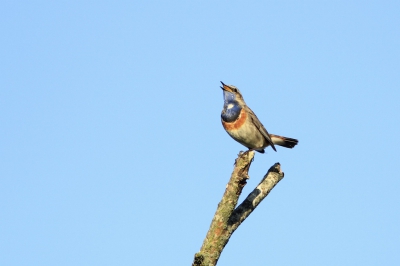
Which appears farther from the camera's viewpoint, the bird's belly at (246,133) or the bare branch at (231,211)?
the bird's belly at (246,133)

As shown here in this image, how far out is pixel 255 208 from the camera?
6246 millimetres

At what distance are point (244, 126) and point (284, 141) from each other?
1157 millimetres

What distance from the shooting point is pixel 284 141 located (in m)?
11.9

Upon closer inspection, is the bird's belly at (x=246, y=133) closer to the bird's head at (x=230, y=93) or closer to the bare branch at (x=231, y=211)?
the bird's head at (x=230, y=93)

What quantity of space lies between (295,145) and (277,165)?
499 centimetres

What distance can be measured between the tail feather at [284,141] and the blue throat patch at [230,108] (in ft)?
3.26

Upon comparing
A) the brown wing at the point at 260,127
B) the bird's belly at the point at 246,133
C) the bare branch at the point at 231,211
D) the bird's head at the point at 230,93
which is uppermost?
the bird's head at the point at 230,93

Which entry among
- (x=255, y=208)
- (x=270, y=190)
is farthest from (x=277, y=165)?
(x=255, y=208)

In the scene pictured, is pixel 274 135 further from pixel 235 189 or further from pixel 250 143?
pixel 235 189

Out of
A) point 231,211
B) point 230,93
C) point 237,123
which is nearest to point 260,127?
point 237,123

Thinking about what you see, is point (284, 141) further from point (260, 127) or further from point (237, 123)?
point (237, 123)

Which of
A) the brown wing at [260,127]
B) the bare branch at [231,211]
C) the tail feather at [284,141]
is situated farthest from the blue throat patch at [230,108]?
the bare branch at [231,211]

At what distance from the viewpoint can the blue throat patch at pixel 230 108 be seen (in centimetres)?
1120

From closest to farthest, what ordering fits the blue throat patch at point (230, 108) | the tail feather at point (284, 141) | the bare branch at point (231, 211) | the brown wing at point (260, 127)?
1. the bare branch at point (231, 211)
2. the blue throat patch at point (230, 108)
3. the brown wing at point (260, 127)
4. the tail feather at point (284, 141)
